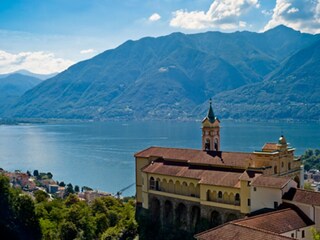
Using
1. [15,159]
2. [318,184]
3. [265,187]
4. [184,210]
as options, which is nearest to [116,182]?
[318,184]

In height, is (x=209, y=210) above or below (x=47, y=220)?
above

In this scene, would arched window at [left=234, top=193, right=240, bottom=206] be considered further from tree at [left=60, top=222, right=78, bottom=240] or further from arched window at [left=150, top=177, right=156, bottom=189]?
tree at [left=60, top=222, right=78, bottom=240]

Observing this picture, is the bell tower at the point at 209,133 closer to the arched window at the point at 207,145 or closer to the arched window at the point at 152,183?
the arched window at the point at 207,145

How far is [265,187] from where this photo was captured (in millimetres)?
34875

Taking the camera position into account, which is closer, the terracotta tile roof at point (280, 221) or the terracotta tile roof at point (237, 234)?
the terracotta tile roof at point (237, 234)

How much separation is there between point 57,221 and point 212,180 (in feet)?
73.2

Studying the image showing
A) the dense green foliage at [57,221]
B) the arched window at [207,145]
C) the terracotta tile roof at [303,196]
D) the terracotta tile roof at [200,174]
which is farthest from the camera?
the arched window at [207,145]

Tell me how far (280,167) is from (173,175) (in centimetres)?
1050

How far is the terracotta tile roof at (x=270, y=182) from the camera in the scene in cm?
3438

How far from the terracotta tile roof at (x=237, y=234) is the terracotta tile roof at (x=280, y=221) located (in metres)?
1.31

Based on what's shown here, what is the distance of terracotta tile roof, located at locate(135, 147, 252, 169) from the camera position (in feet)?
135

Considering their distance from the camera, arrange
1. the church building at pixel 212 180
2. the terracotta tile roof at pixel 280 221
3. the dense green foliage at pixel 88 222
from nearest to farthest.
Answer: the terracotta tile roof at pixel 280 221 < the church building at pixel 212 180 < the dense green foliage at pixel 88 222

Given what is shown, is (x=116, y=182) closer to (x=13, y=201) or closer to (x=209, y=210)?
(x=13, y=201)

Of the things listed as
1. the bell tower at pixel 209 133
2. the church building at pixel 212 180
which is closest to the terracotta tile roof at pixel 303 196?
the church building at pixel 212 180
